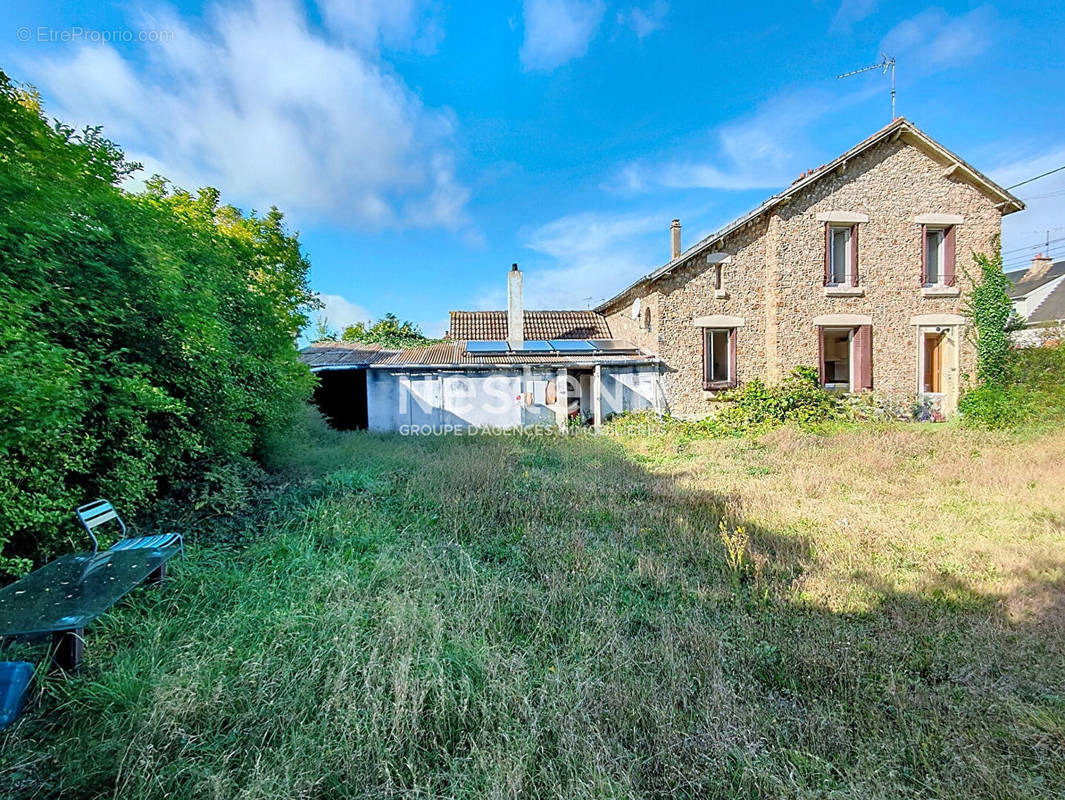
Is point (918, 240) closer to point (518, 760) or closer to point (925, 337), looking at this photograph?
point (925, 337)

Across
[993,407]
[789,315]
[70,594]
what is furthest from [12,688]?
[993,407]

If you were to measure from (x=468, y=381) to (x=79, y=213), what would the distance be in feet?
29.9

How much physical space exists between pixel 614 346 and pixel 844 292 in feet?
21.7

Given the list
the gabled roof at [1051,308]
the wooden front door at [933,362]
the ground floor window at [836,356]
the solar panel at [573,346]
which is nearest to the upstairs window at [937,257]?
the wooden front door at [933,362]

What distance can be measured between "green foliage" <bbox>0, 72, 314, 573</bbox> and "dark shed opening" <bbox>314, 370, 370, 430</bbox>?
23.8 feet

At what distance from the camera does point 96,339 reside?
359cm

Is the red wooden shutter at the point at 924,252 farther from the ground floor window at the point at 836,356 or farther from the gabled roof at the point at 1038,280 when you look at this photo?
the gabled roof at the point at 1038,280

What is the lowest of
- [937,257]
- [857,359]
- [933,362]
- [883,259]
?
[933,362]

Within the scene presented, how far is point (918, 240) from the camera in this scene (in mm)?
11836

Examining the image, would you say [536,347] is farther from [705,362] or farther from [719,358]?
[719,358]

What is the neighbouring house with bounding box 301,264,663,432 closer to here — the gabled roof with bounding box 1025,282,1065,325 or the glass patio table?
the glass patio table

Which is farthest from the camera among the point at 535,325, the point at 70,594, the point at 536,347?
the point at 535,325

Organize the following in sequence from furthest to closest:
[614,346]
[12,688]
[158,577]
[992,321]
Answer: [614,346] < [992,321] < [158,577] < [12,688]

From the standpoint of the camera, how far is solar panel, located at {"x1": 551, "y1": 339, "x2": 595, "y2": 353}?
12.8 m
